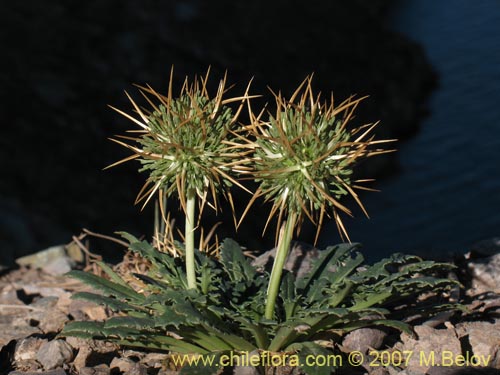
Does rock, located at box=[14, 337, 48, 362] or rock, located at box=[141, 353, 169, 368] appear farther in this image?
rock, located at box=[14, 337, 48, 362]

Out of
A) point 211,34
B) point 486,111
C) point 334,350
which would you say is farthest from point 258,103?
point 334,350

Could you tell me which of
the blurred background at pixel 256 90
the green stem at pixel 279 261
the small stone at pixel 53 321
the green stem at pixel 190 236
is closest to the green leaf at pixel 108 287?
the green stem at pixel 190 236

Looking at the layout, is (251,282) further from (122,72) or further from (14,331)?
(122,72)

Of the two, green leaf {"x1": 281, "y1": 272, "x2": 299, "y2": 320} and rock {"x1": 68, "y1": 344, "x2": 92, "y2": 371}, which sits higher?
green leaf {"x1": 281, "y1": 272, "x2": 299, "y2": 320}

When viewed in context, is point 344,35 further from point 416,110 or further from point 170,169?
point 170,169

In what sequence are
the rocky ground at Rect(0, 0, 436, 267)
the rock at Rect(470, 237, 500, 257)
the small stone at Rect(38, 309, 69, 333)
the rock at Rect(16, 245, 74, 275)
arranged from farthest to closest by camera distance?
the rocky ground at Rect(0, 0, 436, 267)
the rock at Rect(16, 245, 74, 275)
the rock at Rect(470, 237, 500, 257)
the small stone at Rect(38, 309, 69, 333)

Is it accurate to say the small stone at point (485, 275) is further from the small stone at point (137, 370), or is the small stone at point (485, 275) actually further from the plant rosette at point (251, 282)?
the small stone at point (137, 370)

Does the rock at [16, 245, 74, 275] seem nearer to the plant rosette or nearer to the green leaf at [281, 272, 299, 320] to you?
the plant rosette

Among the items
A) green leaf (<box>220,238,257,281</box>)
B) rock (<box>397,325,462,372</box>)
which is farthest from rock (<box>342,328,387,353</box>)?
green leaf (<box>220,238,257,281</box>)
